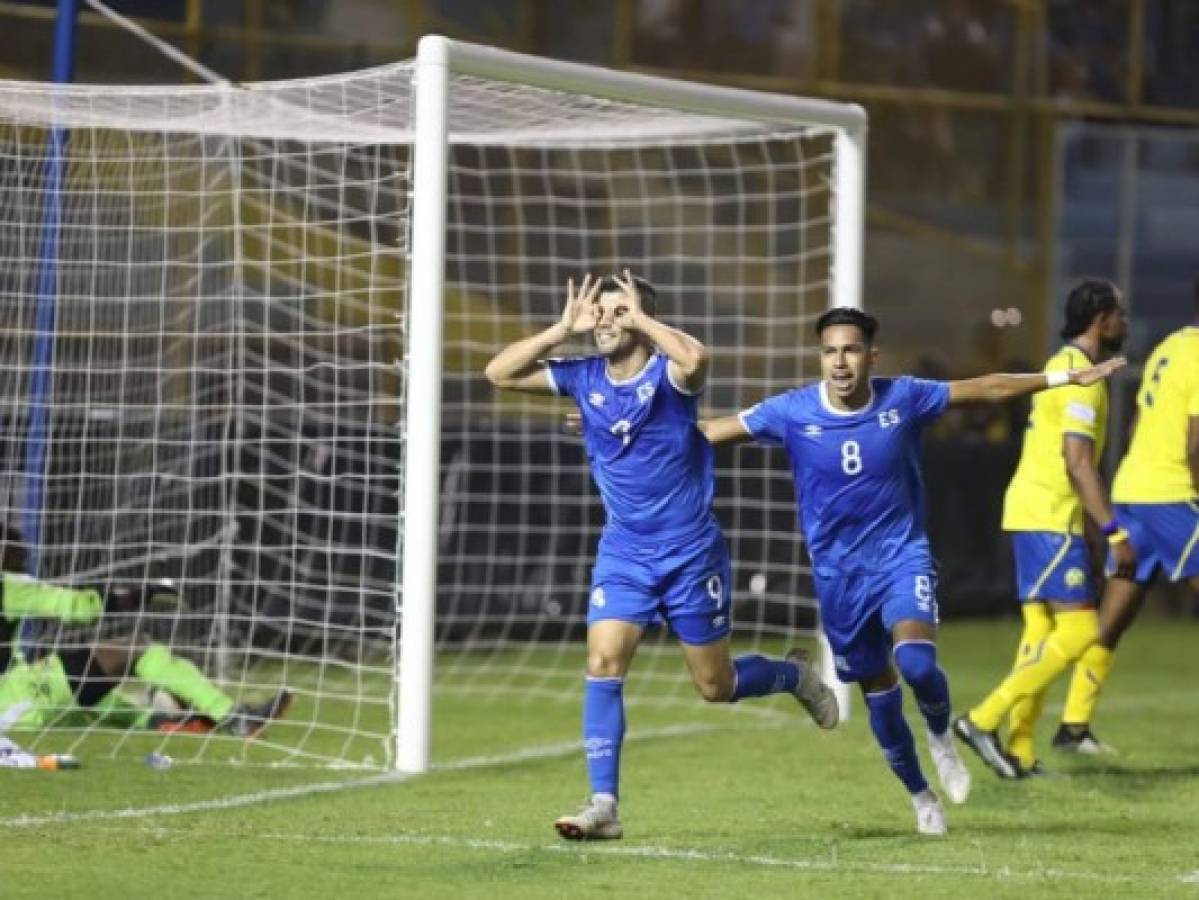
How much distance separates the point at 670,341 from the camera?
28.4ft

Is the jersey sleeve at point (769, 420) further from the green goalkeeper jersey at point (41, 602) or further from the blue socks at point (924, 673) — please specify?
the green goalkeeper jersey at point (41, 602)

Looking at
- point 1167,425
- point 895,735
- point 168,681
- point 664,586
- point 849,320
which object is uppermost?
point 849,320

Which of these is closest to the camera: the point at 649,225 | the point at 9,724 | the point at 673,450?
the point at 673,450

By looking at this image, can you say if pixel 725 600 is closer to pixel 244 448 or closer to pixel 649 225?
pixel 244 448

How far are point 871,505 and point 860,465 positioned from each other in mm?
154

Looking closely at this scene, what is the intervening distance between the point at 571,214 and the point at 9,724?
29.7 ft

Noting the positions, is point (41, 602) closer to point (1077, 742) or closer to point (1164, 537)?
point (1077, 742)

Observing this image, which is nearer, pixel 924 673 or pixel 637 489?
pixel 637 489

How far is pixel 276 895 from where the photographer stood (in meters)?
7.48

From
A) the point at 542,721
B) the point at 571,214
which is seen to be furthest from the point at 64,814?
the point at 571,214

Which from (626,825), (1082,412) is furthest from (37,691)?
(1082,412)

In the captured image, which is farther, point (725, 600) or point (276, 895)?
point (725, 600)

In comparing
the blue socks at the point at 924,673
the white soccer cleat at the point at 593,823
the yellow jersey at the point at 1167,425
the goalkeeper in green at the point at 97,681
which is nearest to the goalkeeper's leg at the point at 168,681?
the goalkeeper in green at the point at 97,681

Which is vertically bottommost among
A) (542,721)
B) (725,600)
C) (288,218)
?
(542,721)
